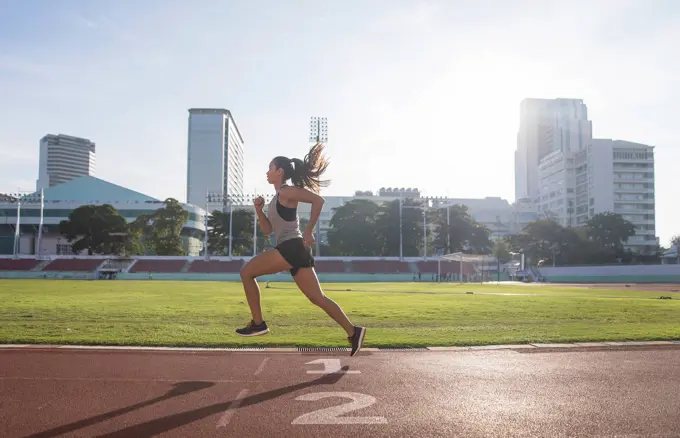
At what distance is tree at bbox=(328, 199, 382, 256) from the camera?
3600 inches

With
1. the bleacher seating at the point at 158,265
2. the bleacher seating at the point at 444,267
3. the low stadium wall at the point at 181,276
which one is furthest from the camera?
the bleacher seating at the point at 444,267

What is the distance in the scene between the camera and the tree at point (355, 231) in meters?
91.4

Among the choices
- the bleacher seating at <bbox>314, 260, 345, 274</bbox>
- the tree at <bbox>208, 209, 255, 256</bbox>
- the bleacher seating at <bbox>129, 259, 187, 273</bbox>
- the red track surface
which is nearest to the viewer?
the red track surface

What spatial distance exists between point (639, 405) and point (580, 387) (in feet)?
2.22

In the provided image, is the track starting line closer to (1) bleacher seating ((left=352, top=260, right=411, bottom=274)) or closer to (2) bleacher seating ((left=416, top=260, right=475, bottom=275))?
(1) bleacher seating ((left=352, top=260, right=411, bottom=274))

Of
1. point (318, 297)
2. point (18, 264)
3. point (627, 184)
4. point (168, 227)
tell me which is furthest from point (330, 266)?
point (627, 184)

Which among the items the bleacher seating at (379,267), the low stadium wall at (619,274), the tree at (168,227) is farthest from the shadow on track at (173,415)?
the tree at (168,227)

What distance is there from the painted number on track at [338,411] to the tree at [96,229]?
88.6 meters

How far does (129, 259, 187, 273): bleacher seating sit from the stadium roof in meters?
37.6

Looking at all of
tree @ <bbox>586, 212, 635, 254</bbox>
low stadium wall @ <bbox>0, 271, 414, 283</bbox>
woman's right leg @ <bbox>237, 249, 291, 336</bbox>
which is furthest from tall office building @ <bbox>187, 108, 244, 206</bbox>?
woman's right leg @ <bbox>237, 249, 291, 336</bbox>

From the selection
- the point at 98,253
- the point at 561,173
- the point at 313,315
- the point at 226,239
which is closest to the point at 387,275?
the point at 226,239

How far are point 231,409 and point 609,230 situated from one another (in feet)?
367

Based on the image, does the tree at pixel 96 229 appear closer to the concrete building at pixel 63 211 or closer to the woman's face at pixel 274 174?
the concrete building at pixel 63 211

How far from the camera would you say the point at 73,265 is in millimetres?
72750
